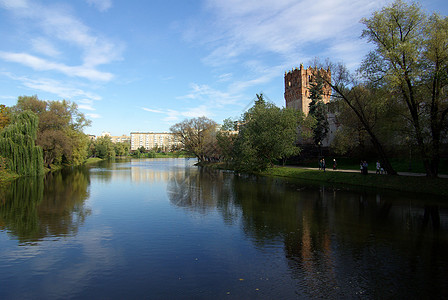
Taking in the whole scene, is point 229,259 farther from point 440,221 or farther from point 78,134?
point 78,134

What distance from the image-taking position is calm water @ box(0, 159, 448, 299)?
670 cm

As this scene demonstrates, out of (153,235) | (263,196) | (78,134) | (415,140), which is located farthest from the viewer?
(78,134)

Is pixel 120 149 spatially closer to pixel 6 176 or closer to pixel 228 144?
pixel 228 144

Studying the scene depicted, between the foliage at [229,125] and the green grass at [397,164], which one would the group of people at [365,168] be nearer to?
the green grass at [397,164]

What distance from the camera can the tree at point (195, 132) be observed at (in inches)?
2721

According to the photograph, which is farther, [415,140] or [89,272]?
[415,140]

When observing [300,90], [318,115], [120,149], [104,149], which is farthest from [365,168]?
[120,149]

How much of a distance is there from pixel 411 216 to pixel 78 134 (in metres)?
54.9

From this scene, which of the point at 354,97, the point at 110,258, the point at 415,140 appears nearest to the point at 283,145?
the point at 354,97

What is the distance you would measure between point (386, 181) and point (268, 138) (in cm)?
1634

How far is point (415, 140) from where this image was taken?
861 inches

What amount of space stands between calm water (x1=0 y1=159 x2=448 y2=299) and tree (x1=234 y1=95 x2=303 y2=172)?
21.2 metres

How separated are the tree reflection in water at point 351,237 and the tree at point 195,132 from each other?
49.2 m

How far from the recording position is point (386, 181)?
24266 millimetres
